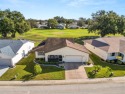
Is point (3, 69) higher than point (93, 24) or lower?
lower

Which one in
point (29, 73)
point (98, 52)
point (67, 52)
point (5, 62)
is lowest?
point (29, 73)

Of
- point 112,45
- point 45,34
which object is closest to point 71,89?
point 112,45

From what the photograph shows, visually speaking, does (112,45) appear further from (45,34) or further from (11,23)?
(45,34)

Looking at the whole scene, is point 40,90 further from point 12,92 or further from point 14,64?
point 14,64

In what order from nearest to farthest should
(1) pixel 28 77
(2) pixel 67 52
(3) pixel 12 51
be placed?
(1) pixel 28 77, (2) pixel 67 52, (3) pixel 12 51

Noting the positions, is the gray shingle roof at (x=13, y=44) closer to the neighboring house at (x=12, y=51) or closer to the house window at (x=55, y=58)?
the neighboring house at (x=12, y=51)

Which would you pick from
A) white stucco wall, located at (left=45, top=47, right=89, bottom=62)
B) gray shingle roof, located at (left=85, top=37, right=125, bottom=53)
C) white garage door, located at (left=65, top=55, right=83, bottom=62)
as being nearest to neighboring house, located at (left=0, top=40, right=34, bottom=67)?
white stucco wall, located at (left=45, top=47, right=89, bottom=62)

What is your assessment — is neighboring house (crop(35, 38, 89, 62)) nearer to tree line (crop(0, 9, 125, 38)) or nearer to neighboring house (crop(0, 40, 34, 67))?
neighboring house (crop(0, 40, 34, 67))
